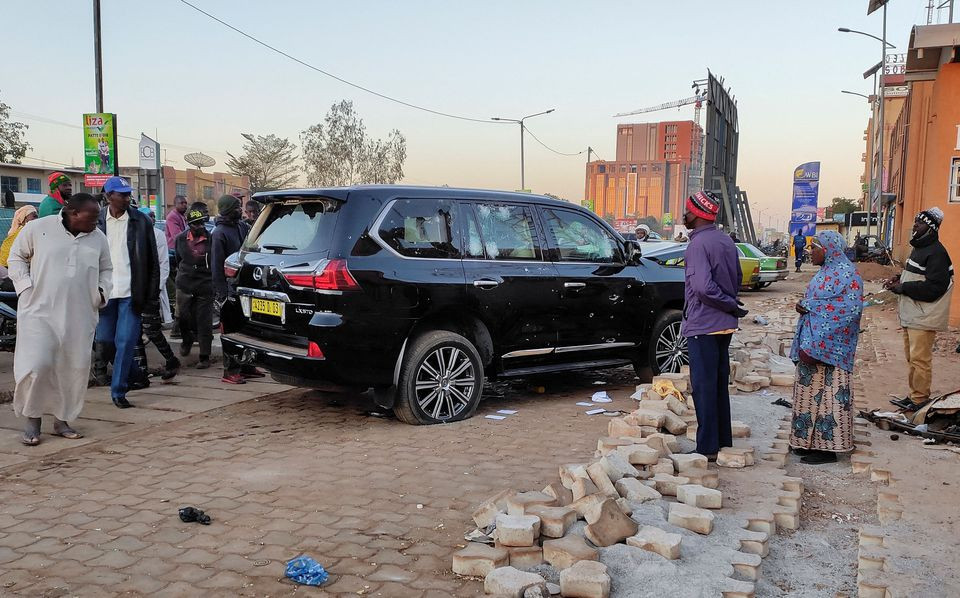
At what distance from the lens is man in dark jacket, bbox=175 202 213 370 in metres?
8.23

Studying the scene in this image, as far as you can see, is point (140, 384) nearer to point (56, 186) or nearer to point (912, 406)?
point (56, 186)

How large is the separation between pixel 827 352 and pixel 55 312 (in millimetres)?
5522

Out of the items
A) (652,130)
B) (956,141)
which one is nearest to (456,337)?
(956,141)

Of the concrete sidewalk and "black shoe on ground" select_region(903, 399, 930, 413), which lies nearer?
the concrete sidewalk

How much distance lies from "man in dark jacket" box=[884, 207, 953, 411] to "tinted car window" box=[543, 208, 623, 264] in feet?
8.54

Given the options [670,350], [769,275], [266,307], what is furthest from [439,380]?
[769,275]

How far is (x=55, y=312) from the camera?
5.62 m

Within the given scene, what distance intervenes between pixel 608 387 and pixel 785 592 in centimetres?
473

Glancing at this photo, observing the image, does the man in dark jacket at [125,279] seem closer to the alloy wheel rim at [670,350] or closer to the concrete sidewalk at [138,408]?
the concrete sidewalk at [138,408]

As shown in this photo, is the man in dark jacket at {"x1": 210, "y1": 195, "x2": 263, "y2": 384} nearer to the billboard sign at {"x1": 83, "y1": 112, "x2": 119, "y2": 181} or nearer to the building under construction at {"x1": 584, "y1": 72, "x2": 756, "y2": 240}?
the billboard sign at {"x1": 83, "y1": 112, "x2": 119, "y2": 181}

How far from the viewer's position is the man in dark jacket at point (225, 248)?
26.2 feet

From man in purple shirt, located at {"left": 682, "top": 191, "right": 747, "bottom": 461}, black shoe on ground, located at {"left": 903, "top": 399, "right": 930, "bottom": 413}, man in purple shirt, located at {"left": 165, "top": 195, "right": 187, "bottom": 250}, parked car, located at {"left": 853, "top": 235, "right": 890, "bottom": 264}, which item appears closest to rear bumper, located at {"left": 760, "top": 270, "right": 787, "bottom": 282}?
parked car, located at {"left": 853, "top": 235, "right": 890, "bottom": 264}

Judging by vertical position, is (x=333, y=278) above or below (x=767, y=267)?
above

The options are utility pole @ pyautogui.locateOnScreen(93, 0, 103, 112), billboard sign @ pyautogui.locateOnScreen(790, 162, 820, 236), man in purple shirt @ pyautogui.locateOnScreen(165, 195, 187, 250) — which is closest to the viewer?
man in purple shirt @ pyautogui.locateOnScreen(165, 195, 187, 250)
